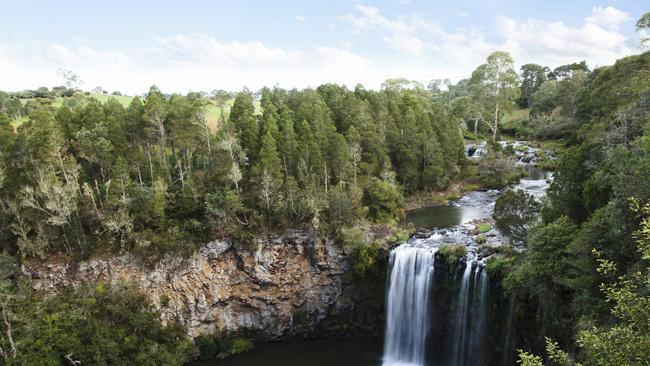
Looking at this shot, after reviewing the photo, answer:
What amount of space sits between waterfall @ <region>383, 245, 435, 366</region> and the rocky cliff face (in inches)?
179

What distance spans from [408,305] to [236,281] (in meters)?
14.6

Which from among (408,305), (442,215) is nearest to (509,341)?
(408,305)

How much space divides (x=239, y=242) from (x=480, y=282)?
1942 centimetres

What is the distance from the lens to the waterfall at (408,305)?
33.5 meters

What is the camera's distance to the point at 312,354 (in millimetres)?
34906

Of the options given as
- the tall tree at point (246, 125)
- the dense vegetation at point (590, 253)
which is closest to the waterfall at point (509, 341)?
the dense vegetation at point (590, 253)

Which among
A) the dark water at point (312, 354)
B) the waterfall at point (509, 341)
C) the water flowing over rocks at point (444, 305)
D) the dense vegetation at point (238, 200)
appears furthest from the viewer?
the dark water at point (312, 354)

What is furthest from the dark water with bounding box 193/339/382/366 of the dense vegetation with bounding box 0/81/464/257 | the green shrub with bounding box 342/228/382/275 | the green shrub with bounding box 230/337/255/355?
the dense vegetation with bounding box 0/81/464/257

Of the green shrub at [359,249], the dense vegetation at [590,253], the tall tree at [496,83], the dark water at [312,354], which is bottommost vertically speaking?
the dark water at [312,354]

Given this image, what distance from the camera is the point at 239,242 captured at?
35.9m

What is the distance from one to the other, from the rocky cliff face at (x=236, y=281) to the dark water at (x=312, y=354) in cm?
139

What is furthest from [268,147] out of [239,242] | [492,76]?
[492,76]

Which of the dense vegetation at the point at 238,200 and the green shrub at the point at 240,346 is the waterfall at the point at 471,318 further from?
the green shrub at the point at 240,346

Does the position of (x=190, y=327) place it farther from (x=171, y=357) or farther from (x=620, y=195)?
(x=620, y=195)
